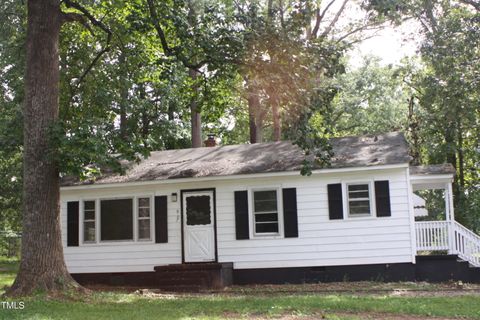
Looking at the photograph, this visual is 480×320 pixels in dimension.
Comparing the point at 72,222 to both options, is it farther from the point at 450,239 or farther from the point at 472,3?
the point at 472,3

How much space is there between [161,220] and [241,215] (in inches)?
95.2

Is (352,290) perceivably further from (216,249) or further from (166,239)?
(166,239)

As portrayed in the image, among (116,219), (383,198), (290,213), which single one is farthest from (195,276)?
(383,198)

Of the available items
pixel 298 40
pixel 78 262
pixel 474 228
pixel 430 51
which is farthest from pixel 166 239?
pixel 474 228

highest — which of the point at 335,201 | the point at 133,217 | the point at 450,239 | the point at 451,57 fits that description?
the point at 451,57

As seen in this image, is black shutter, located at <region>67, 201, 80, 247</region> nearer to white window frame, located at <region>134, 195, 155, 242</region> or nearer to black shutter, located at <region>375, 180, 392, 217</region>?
white window frame, located at <region>134, 195, 155, 242</region>

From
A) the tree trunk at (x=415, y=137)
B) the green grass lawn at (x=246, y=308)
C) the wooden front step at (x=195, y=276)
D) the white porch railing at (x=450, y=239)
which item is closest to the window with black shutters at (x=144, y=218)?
the wooden front step at (x=195, y=276)

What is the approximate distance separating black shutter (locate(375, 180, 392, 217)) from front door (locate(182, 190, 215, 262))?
462 cm

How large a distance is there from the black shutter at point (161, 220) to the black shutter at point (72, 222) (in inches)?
103

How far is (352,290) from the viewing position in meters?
12.9

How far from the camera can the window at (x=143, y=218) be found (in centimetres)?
1612

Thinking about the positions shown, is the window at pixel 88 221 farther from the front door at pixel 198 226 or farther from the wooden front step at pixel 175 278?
the front door at pixel 198 226

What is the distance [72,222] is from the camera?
1659 cm

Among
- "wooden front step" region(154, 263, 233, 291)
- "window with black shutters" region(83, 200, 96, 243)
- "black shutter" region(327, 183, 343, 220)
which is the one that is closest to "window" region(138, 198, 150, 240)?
"wooden front step" region(154, 263, 233, 291)
